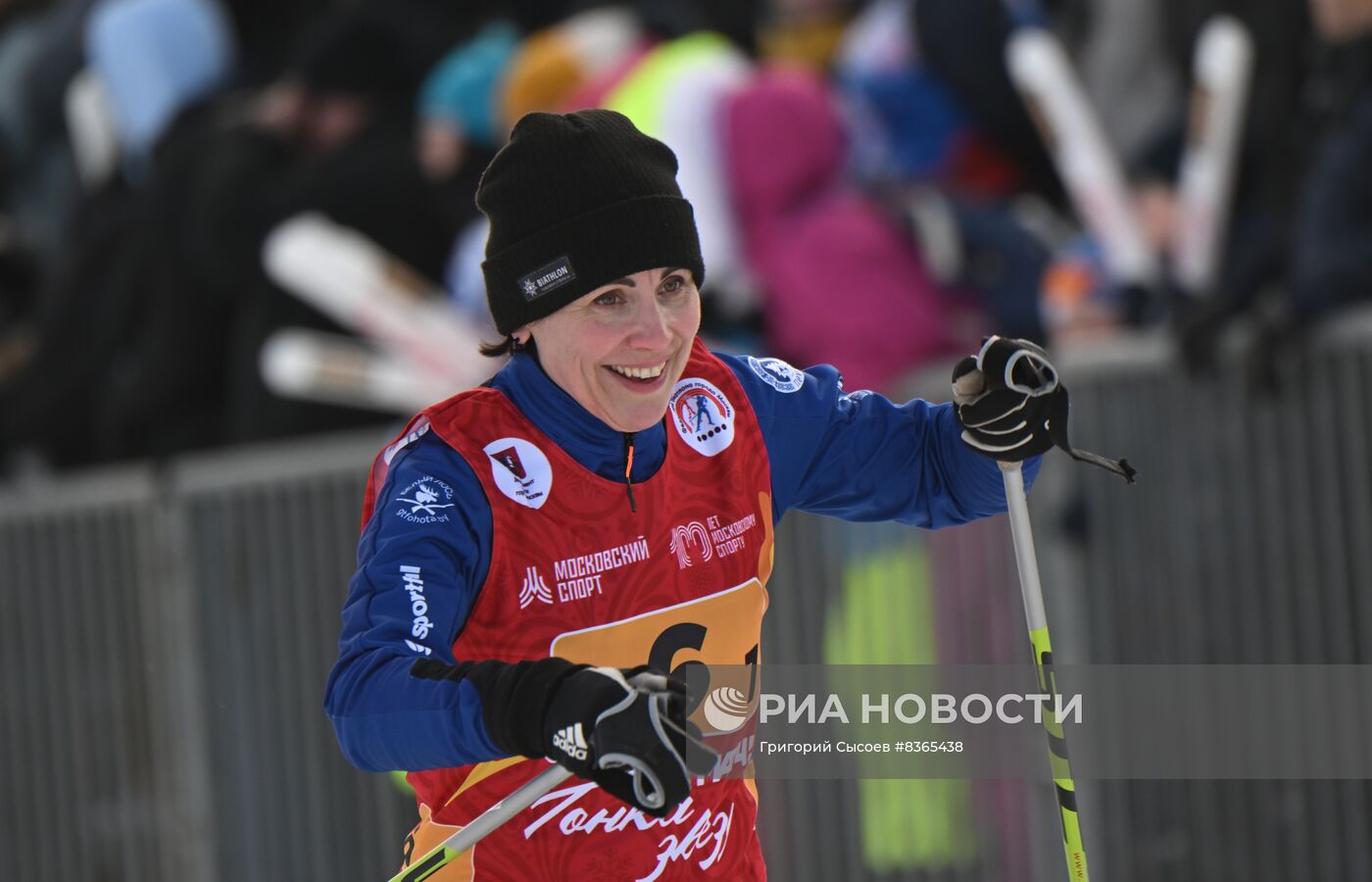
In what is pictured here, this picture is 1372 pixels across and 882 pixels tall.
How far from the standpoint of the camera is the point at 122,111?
894cm

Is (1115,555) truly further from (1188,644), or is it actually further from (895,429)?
(895,429)

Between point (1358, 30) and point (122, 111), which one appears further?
point (122, 111)

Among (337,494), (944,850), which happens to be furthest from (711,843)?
(337,494)

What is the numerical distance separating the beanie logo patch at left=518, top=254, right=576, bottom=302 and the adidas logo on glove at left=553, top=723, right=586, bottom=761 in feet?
2.96

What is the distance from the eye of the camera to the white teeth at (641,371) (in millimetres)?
3443

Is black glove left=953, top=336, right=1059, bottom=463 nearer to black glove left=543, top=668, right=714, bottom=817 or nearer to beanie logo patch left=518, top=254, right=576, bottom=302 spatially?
beanie logo patch left=518, top=254, right=576, bottom=302

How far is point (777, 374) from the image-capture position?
12.7 feet

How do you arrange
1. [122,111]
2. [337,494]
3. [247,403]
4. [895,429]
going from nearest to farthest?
[895,429], [337,494], [247,403], [122,111]

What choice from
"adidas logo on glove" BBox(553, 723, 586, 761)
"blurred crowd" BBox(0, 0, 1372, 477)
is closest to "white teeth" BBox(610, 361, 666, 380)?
"adidas logo on glove" BBox(553, 723, 586, 761)

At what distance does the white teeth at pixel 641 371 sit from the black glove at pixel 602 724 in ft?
2.21

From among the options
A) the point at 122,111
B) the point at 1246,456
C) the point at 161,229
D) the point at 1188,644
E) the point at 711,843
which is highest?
the point at 122,111

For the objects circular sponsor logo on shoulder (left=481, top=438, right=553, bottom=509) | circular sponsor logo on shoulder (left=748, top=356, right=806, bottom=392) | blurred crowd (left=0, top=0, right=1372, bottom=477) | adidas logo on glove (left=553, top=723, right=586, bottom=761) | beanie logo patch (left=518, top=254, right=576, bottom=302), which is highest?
blurred crowd (left=0, top=0, right=1372, bottom=477)

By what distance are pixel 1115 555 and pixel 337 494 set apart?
8.93ft

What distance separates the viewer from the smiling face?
343 centimetres
